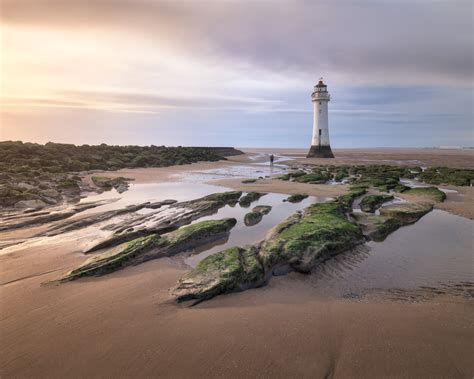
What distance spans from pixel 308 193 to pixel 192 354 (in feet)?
43.4

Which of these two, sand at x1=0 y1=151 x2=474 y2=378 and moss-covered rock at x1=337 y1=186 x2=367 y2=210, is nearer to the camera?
sand at x1=0 y1=151 x2=474 y2=378

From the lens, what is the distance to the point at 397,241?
326 inches

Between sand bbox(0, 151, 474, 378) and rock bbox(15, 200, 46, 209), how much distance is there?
6677 mm

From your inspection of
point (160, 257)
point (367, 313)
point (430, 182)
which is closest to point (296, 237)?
point (367, 313)

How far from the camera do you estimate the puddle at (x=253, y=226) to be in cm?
762

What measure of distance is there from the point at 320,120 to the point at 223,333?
4478 centimetres

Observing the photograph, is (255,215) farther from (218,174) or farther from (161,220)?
(218,174)

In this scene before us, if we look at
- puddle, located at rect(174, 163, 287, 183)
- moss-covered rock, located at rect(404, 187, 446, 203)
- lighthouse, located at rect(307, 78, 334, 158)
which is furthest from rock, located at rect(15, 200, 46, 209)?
lighthouse, located at rect(307, 78, 334, 158)

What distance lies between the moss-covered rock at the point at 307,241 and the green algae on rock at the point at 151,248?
5.70 feet

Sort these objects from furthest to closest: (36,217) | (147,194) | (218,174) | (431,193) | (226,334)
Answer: (218,174), (147,194), (431,193), (36,217), (226,334)

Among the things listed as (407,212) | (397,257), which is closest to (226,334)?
(397,257)

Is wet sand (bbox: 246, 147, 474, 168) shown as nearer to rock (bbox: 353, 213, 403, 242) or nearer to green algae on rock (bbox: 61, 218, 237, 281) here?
rock (bbox: 353, 213, 403, 242)

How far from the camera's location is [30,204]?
11656 millimetres

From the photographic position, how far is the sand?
3.54m
